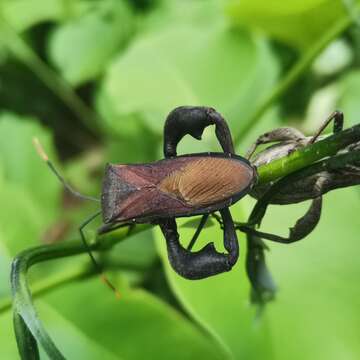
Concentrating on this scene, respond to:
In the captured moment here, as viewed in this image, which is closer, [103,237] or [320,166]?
[320,166]

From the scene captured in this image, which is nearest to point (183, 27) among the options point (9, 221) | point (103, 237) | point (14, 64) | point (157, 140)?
point (157, 140)

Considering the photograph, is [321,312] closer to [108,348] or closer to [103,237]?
[108,348]

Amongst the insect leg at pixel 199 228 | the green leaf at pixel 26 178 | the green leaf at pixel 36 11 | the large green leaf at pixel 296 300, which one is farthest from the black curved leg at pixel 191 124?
the green leaf at pixel 36 11

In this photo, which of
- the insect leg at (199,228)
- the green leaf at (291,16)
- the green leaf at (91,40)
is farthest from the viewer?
the green leaf at (91,40)

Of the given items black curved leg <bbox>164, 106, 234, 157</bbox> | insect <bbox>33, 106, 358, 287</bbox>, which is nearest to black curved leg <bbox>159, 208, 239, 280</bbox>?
insect <bbox>33, 106, 358, 287</bbox>

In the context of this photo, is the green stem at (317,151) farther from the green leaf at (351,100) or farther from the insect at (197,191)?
the green leaf at (351,100)

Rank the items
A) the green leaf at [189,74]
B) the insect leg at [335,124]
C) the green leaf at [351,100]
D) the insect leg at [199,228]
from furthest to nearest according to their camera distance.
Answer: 1. the green leaf at [189,74]
2. the green leaf at [351,100]
3. the insect leg at [199,228]
4. the insect leg at [335,124]

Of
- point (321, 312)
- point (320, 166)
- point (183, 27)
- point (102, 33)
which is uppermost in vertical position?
point (102, 33)

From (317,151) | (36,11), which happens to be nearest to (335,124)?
(317,151)
